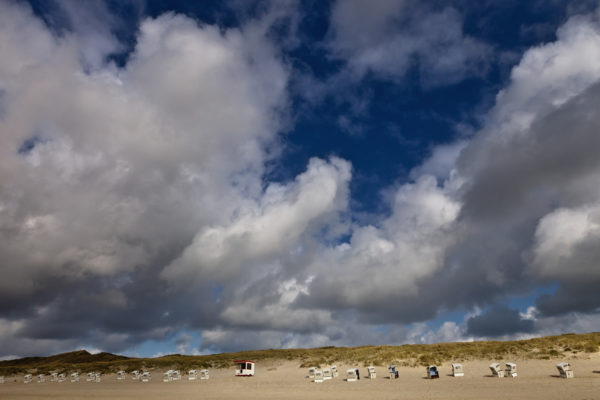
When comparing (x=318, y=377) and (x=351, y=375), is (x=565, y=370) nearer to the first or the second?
(x=351, y=375)

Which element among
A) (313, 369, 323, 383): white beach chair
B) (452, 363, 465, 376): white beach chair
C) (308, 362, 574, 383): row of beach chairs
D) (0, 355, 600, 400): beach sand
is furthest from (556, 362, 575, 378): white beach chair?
(313, 369, 323, 383): white beach chair

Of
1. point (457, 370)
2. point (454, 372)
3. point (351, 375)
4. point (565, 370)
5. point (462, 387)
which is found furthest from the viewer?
point (351, 375)

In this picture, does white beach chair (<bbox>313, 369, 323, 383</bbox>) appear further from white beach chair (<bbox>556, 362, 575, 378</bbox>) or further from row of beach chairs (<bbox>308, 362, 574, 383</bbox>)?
white beach chair (<bbox>556, 362, 575, 378</bbox>)

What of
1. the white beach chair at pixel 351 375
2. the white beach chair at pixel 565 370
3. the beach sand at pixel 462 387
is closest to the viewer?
the beach sand at pixel 462 387

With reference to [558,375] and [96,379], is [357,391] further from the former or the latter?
[96,379]

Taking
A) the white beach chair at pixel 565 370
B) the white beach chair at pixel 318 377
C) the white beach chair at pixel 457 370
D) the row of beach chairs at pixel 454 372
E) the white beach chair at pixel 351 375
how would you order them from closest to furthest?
1. the white beach chair at pixel 565 370
2. the row of beach chairs at pixel 454 372
3. the white beach chair at pixel 457 370
4. the white beach chair at pixel 351 375
5. the white beach chair at pixel 318 377

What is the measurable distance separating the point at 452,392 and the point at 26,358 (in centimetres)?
20371

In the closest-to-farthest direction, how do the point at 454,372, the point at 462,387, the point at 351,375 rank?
the point at 462,387
the point at 454,372
the point at 351,375

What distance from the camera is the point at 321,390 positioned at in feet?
117

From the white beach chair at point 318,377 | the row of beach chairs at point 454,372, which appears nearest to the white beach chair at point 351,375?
the row of beach chairs at point 454,372

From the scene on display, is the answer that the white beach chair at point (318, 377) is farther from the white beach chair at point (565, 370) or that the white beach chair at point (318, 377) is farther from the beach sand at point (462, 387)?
the white beach chair at point (565, 370)

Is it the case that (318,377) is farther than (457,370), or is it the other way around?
(318,377)

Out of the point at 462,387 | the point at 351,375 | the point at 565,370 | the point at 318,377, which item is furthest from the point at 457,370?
the point at 318,377

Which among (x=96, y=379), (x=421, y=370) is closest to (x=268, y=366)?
(x=96, y=379)
